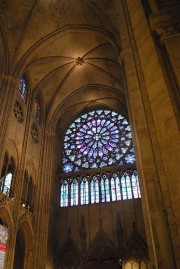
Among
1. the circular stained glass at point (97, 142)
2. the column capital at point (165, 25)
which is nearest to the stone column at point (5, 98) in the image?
the circular stained glass at point (97, 142)

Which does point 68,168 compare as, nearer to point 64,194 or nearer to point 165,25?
point 64,194

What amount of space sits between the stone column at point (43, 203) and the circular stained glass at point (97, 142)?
2211 mm

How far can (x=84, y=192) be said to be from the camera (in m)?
16.5

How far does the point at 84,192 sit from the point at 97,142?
12.6 ft

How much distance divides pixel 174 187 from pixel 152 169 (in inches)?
27.3

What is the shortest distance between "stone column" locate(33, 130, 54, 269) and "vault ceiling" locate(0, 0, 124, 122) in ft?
12.5

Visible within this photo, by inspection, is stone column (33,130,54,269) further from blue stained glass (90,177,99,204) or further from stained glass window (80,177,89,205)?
blue stained glass (90,177,99,204)

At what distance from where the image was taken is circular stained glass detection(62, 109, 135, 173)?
17.5m

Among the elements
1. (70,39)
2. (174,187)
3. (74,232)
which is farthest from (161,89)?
(74,232)

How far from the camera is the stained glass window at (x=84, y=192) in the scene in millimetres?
16191

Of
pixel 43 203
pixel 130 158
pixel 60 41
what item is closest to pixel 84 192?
pixel 43 203

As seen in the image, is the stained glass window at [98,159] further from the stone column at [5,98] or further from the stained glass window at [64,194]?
the stone column at [5,98]

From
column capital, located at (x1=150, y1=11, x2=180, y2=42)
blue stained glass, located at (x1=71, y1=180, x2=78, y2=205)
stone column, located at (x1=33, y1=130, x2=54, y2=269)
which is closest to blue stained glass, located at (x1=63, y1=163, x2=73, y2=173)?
blue stained glass, located at (x1=71, y1=180, x2=78, y2=205)

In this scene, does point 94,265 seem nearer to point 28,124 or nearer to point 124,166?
point 124,166
